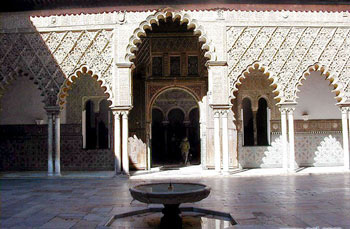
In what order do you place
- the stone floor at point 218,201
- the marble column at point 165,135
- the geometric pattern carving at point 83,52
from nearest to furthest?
the stone floor at point 218,201, the geometric pattern carving at point 83,52, the marble column at point 165,135

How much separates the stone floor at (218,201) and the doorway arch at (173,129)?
4736 millimetres

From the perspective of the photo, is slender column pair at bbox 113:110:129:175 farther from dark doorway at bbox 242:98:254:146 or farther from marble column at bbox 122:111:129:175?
dark doorway at bbox 242:98:254:146

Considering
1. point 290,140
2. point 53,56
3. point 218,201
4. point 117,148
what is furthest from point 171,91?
point 218,201

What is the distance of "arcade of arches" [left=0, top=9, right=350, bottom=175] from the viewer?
400 inches

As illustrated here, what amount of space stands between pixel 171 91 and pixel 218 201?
796cm

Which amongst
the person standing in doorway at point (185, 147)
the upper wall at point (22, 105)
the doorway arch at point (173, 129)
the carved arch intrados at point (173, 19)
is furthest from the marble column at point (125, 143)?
the doorway arch at point (173, 129)

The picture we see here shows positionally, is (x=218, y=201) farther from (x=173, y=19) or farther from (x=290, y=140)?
(x=173, y=19)

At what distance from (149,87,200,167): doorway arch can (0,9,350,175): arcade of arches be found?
4 centimetres


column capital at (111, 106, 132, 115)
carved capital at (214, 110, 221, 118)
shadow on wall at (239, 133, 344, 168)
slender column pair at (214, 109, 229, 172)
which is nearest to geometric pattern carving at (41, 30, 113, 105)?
column capital at (111, 106, 132, 115)

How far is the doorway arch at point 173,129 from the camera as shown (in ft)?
45.2

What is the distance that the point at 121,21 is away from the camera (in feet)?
33.3

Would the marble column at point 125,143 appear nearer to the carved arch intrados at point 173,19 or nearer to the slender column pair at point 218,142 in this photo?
the carved arch intrados at point 173,19

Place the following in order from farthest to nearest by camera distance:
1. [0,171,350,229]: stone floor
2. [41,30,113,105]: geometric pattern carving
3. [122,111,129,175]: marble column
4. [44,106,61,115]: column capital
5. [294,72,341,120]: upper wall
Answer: [294,72,341,120]: upper wall
[44,106,61,115]: column capital
[41,30,113,105]: geometric pattern carving
[122,111,129,175]: marble column
[0,171,350,229]: stone floor

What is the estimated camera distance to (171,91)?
13602 mm
